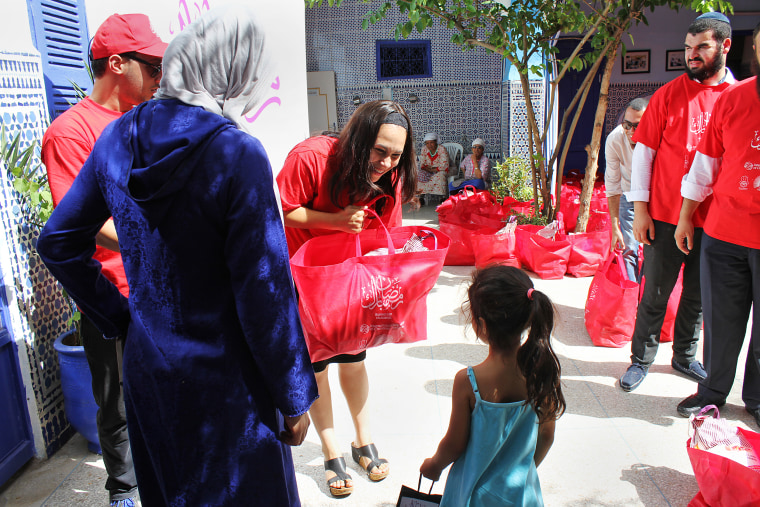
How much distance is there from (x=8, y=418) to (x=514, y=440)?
2.25 meters

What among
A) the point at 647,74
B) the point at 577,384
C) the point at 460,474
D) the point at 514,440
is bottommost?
the point at 577,384

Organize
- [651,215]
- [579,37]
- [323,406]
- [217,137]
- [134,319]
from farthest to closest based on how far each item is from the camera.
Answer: [579,37] < [651,215] < [323,406] < [134,319] < [217,137]

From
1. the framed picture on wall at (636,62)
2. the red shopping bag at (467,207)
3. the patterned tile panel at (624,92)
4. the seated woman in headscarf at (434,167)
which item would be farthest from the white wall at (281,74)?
the framed picture on wall at (636,62)

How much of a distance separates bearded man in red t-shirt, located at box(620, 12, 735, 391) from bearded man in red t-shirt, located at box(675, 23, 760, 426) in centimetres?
18

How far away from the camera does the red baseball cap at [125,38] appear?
2.00 m

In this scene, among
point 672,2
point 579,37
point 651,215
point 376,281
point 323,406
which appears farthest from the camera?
point 579,37

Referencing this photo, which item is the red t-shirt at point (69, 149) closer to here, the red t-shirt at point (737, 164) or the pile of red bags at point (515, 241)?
the red t-shirt at point (737, 164)

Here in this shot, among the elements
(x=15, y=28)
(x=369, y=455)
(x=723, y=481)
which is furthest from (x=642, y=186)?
(x=15, y=28)

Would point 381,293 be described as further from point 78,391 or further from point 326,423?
point 78,391

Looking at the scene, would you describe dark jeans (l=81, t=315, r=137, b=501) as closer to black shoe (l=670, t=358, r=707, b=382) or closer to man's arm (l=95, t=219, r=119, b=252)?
man's arm (l=95, t=219, r=119, b=252)

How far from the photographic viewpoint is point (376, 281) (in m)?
1.99

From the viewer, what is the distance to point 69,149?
199cm

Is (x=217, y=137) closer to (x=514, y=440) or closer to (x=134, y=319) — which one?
(x=134, y=319)

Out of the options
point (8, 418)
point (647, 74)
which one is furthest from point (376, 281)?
point (647, 74)
